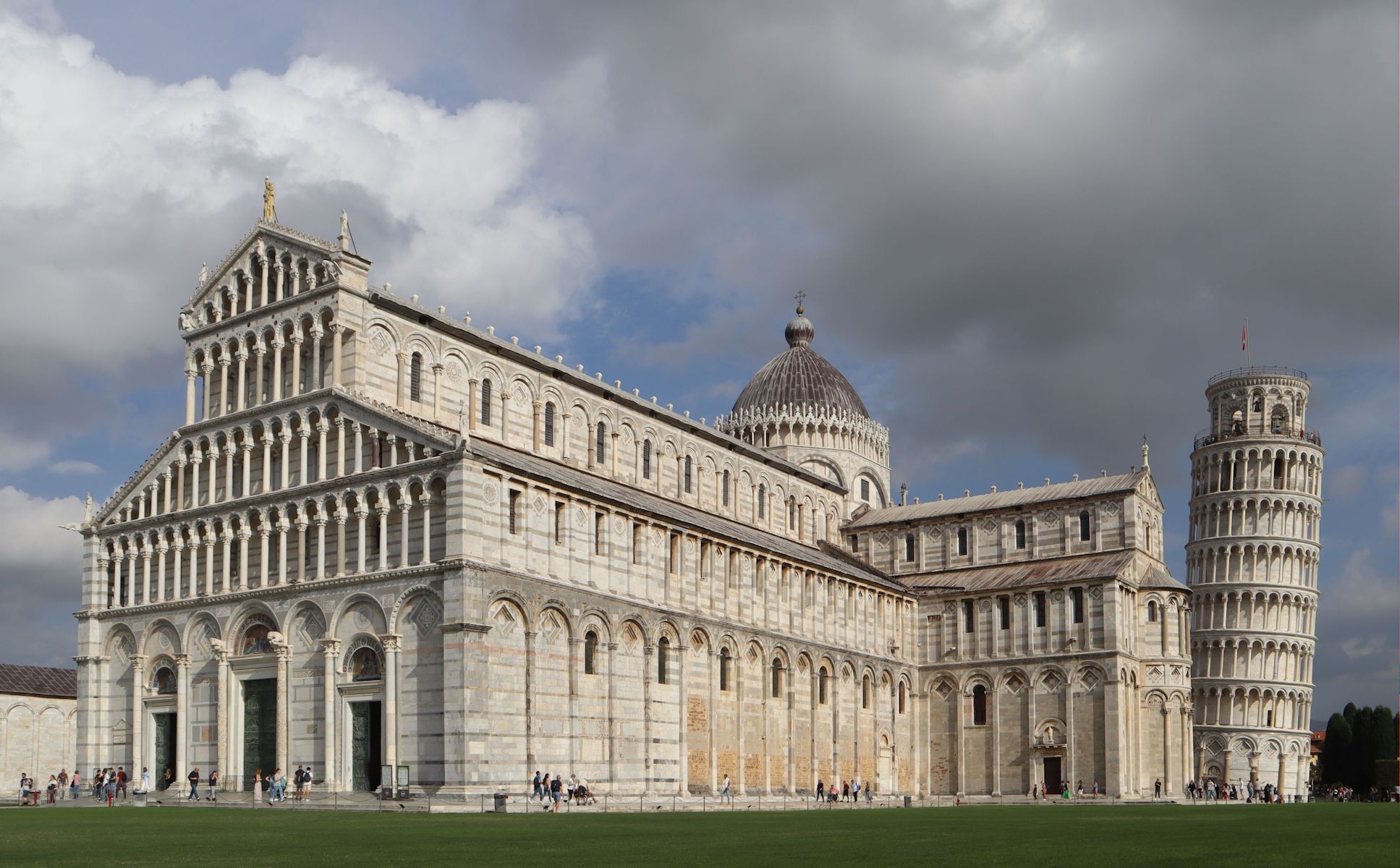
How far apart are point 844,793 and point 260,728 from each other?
29.0m

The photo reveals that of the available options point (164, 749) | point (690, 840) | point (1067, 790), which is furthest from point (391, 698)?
point (1067, 790)

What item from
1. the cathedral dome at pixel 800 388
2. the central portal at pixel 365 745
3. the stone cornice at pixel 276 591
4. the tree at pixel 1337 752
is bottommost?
the tree at pixel 1337 752

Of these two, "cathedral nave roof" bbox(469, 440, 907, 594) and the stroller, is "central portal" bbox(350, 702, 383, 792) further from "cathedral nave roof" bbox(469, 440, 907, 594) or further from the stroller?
"cathedral nave roof" bbox(469, 440, 907, 594)

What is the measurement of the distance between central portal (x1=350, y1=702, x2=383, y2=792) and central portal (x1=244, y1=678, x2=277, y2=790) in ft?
13.6

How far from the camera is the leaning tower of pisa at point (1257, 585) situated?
110 meters

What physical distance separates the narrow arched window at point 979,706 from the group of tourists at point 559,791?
31821 mm

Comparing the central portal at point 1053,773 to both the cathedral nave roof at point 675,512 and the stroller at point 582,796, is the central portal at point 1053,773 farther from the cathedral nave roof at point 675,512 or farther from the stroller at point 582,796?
the stroller at point 582,796

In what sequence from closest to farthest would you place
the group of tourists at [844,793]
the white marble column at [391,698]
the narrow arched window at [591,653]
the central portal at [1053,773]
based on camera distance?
the white marble column at [391,698] → the narrow arched window at [591,653] → the group of tourists at [844,793] → the central portal at [1053,773]

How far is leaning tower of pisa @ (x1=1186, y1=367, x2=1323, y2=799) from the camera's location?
362 feet

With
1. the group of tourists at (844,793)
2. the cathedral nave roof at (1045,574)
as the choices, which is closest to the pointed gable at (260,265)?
the group of tourists at (844,793)

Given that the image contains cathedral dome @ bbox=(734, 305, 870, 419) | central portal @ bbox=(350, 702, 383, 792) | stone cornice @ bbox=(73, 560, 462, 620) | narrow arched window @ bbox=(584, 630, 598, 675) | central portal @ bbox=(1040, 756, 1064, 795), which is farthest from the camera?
cathedral dome @ bbox=(734, 305, 870, 419)

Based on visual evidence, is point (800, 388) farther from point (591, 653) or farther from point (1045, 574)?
point (591, 653)

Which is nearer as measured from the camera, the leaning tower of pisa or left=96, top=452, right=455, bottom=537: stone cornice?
left=96, top=452, right=455, bottom=537: stone cornice

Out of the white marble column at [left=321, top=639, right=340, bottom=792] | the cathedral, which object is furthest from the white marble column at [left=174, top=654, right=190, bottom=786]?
the white marble column at [left=321, top=639, right=340, bottom=792]
